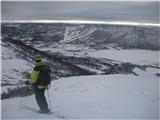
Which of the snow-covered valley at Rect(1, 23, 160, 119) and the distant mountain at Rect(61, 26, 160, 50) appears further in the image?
the distant mountain at Rect(61, 26, 160, 50)

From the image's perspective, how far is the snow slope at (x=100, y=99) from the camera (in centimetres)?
990

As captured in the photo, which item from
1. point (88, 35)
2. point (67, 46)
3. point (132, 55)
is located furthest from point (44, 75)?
point (88, 35)

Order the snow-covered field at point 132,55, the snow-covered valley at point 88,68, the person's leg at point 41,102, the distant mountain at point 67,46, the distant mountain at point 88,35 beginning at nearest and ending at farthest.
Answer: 1. the person's leg at point 41,102
2. the snow-covered valley at point 88,68
3. the distant mountain at point 67,46
4. the snow-covered field at point 132,55
5. the distant mountain at point 88,35

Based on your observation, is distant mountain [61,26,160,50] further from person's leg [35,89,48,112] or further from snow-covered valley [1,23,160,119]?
person's leg [35,89,48,112]

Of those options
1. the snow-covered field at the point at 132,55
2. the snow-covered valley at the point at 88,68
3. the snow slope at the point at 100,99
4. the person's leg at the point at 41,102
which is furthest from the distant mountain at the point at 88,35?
the person's leg at the point at 41,102

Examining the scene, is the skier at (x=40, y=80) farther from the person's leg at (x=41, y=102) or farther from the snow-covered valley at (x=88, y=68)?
the snow-covered valley at (x=88, y=68)

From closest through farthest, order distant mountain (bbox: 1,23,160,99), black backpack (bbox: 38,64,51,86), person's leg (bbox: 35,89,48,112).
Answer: black backpack (bbox: 38,64,51,86)
person's leg (bbox: 35,89,48,112)
distant mountain (bbox: 1,23,160,99)

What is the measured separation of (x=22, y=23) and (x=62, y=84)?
5763mm

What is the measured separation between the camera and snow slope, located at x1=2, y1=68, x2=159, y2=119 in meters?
9.90

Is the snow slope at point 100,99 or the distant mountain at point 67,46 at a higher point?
the distant mountain at point 67,46

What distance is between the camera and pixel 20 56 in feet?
48.4

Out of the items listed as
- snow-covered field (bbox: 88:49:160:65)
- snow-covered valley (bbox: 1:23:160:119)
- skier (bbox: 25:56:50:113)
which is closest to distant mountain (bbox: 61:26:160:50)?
snow-covered valley (bbox: 1:23:160:119)

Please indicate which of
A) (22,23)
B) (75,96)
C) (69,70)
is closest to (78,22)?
(22,23)

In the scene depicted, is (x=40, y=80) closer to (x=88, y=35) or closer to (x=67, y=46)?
(x=67, y=46)
